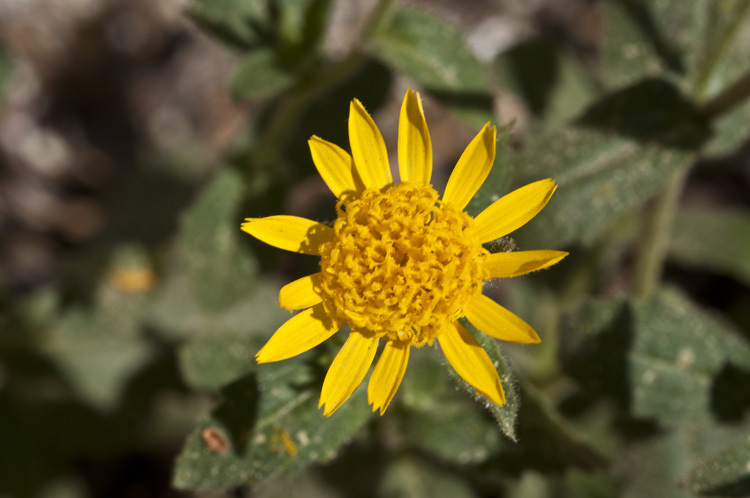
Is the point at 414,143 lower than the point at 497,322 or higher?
higher

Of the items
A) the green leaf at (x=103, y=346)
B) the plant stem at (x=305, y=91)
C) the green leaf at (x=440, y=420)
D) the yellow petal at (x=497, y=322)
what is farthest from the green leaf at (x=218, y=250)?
the yellow petal at (x=497, y=322)

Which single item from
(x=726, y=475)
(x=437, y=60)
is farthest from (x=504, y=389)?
(x=437, y=60)

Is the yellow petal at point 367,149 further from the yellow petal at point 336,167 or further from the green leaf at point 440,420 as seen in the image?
the green leaf at point 440,420

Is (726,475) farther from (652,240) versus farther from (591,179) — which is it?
(652,240)

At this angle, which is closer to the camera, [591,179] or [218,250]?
[591,179]

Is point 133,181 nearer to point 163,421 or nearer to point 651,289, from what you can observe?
point 163,421

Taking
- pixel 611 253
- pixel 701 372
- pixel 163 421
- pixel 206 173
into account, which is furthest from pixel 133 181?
pixel 701 372
